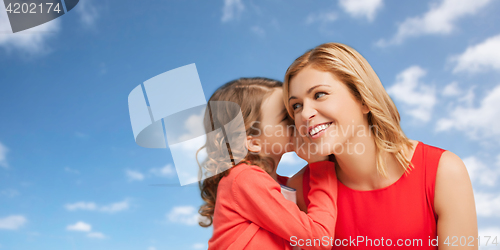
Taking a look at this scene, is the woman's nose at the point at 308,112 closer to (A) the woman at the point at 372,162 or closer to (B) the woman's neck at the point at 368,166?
(A) the woman at the point at 372,162

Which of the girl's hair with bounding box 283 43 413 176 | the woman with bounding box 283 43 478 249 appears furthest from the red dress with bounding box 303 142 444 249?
the girl's hair with bounding box 283 43 413 176

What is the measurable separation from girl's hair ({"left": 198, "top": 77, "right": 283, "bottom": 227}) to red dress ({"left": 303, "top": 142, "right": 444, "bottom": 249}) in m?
0.63

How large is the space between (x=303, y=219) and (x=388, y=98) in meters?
0.96

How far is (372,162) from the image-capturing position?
2352mm

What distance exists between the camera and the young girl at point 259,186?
6.89ft

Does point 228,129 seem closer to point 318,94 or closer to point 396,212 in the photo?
point 318,94

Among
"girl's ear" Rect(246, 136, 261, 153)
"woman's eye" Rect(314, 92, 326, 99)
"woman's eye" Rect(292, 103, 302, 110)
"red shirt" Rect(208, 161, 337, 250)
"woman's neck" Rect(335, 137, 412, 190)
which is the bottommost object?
"red shirt" Rect(208, 161, 337, 250)

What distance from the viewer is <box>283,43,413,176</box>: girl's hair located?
217cm

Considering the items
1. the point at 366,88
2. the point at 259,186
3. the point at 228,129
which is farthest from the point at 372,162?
the point at 228,129

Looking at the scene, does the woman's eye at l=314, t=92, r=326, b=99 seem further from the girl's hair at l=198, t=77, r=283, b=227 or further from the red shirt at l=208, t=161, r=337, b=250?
the red shirt at l=208, t=161, r=337, b=250

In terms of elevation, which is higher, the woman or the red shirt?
Result: the woman

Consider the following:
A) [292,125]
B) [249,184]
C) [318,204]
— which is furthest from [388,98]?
[249,184]

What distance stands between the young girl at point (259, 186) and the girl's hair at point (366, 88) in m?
0.24

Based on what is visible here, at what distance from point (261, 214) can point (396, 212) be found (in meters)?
0.89
